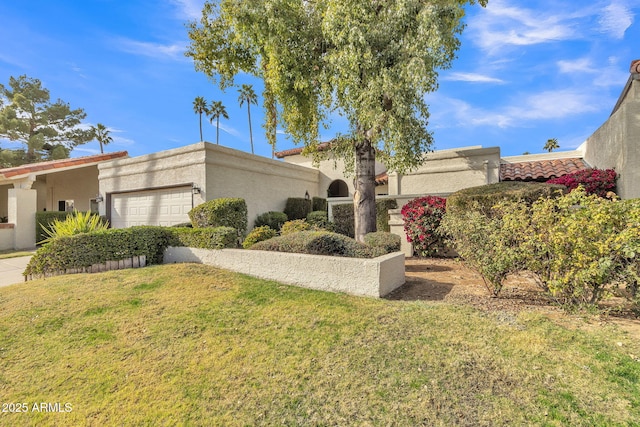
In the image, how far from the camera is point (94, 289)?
6.38 m

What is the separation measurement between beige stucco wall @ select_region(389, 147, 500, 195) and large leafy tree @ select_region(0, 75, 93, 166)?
3120 centimetres

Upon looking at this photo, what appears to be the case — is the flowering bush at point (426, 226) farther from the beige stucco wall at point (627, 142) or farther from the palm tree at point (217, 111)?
the palm tree at point (217, 111)

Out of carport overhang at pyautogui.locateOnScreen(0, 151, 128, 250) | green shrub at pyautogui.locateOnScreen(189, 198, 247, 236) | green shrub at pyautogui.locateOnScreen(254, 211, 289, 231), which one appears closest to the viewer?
green shrub at pyautogui.locateOnScreen(189, 198, 247, 236)

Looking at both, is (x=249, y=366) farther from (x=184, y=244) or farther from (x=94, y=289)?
(x=184, y=244)

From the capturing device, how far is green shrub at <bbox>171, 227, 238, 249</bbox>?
8094 mm

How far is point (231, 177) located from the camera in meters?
13.6

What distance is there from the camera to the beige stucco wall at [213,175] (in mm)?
12714

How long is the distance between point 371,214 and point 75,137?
3434cm

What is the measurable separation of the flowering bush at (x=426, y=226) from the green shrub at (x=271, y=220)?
671 cm

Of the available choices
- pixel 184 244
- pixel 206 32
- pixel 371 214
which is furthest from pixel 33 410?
pixel 206 32

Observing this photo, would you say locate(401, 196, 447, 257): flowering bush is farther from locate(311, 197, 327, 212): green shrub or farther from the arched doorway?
the arched doorway

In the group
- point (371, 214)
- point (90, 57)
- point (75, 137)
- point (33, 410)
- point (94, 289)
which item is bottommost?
point (33, 410)

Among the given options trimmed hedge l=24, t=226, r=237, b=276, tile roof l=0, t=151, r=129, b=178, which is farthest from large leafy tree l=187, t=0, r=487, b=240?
tile roof l=0, t=151, r=129, b=178

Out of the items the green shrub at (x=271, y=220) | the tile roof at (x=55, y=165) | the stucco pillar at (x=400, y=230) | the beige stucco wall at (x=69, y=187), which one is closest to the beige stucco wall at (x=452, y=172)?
the stucco pillar at (x=400, y=230)
